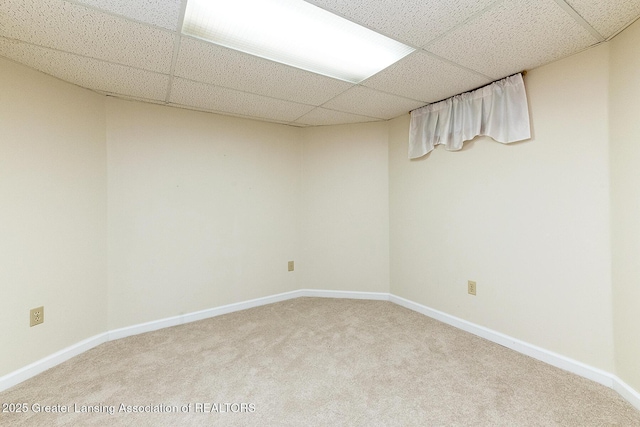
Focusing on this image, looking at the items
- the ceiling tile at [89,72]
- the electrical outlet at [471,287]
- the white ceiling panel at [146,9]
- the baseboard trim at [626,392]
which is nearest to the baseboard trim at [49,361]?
the ceiling tile at [89,72]

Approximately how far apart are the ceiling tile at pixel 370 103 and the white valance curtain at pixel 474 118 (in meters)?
0.20

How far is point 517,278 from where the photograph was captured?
2.05 metres

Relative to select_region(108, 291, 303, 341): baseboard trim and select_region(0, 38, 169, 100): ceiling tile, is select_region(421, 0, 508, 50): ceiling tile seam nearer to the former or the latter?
select_region(0, 38, 169, 100): ceiling tile

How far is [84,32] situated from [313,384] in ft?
7.48

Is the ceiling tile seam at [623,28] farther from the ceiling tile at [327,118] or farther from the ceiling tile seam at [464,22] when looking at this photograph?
the ceiling tile at [327,118]

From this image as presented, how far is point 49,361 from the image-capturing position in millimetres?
1860

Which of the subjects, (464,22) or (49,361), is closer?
(464,22)

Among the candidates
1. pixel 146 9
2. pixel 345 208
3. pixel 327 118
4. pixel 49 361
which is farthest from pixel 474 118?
pixel 49 361

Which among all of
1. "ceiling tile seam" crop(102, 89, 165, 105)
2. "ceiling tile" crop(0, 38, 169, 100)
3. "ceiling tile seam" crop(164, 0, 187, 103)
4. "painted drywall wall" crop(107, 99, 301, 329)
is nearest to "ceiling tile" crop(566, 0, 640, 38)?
"ceiling tile seam" crop(164, 0, 187, 103)

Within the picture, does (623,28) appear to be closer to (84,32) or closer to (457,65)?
(457,65)

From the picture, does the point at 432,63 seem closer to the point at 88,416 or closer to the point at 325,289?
the point at 325,289

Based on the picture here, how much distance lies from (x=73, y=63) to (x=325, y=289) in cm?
290

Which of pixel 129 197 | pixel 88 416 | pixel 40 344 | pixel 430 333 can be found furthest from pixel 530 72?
pixel 40 344

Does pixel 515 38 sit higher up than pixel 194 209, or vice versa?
pixel 515 38
